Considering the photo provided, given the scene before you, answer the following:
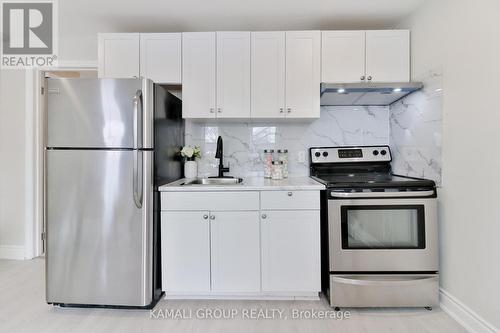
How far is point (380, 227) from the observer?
1.97 m

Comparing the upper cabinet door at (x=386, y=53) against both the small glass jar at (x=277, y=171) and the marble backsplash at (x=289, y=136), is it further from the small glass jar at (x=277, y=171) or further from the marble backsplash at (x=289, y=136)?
the small glass jar at (x=277, y=171)

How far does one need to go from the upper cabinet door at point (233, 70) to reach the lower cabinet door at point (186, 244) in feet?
3.29

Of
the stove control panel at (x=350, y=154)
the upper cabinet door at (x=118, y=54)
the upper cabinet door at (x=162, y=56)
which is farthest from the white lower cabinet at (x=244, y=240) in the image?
the upper cabinet door at (x=118, y=54)

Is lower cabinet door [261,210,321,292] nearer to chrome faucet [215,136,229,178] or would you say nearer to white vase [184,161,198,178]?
chrome faucet [215,136,229,178]

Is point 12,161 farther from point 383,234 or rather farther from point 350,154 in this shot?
point 383,234

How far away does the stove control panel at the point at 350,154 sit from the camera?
2.65 metres

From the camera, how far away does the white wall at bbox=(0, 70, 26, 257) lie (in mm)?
2951

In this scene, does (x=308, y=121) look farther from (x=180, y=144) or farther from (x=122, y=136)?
(x=122, y=136)

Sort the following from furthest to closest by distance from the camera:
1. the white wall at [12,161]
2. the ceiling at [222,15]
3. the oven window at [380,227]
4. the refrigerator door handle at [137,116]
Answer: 1. the white wall at [12,161]
2. the ceiling at [222,15]
3. the oven window at [380,227]
4. the refrigerator door handle at [137,116]

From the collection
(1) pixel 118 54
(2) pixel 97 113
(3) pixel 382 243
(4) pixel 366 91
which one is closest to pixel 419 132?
(4) pixel 366 91

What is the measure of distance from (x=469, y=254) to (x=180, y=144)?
2.42 meters

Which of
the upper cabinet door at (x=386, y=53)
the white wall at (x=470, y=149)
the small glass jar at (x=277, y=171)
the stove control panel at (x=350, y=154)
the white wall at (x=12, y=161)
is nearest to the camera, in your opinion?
the white wall at (x=470, y=149)

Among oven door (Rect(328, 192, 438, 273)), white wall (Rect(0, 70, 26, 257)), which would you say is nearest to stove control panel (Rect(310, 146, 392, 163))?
oven door (Rect(328, 192, 438, 273))

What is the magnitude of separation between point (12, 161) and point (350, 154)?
3635 millimetres
